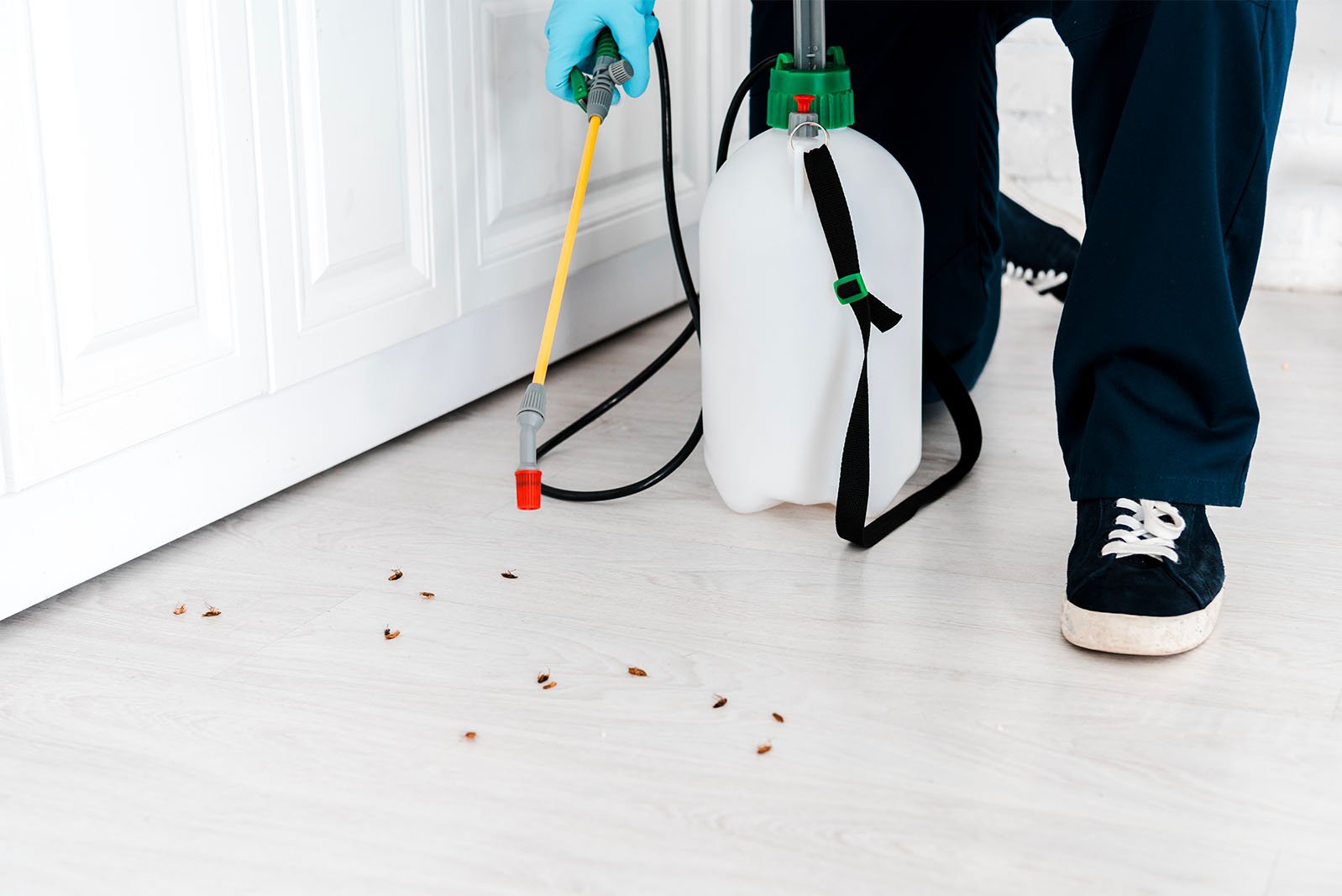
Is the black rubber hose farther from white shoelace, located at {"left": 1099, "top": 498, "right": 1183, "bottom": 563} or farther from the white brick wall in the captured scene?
the white brick wall

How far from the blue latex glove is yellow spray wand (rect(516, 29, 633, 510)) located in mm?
12

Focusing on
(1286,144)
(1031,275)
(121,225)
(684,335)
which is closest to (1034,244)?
(1031,275)

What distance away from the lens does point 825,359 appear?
1120 mm

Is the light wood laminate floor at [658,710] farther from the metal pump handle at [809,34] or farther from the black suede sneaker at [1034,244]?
the black suede sneaker at [1034,244]

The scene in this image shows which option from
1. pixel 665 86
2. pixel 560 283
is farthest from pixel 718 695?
pixel 665 86

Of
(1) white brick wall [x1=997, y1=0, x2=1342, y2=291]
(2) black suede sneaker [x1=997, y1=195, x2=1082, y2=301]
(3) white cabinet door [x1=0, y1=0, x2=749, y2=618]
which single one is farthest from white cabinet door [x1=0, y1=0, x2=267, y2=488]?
(1) white brick wall [x1=997, y1=0, x2=1342, y2=291]

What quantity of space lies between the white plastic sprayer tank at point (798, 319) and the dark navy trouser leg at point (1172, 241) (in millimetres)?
178

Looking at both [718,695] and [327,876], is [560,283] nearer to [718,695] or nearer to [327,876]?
[718,695]

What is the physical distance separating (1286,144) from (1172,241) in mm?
1275

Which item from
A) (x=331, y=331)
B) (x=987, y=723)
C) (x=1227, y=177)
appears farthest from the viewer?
(x=331, y=331)

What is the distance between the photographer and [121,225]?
99 cm

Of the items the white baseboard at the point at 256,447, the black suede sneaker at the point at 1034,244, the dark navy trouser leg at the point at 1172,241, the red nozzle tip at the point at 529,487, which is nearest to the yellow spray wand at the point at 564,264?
the red nozzle tip at the point at 529,487

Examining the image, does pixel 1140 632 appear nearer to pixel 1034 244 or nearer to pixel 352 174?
pixel 352 174

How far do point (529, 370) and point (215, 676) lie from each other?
2.39 ft
